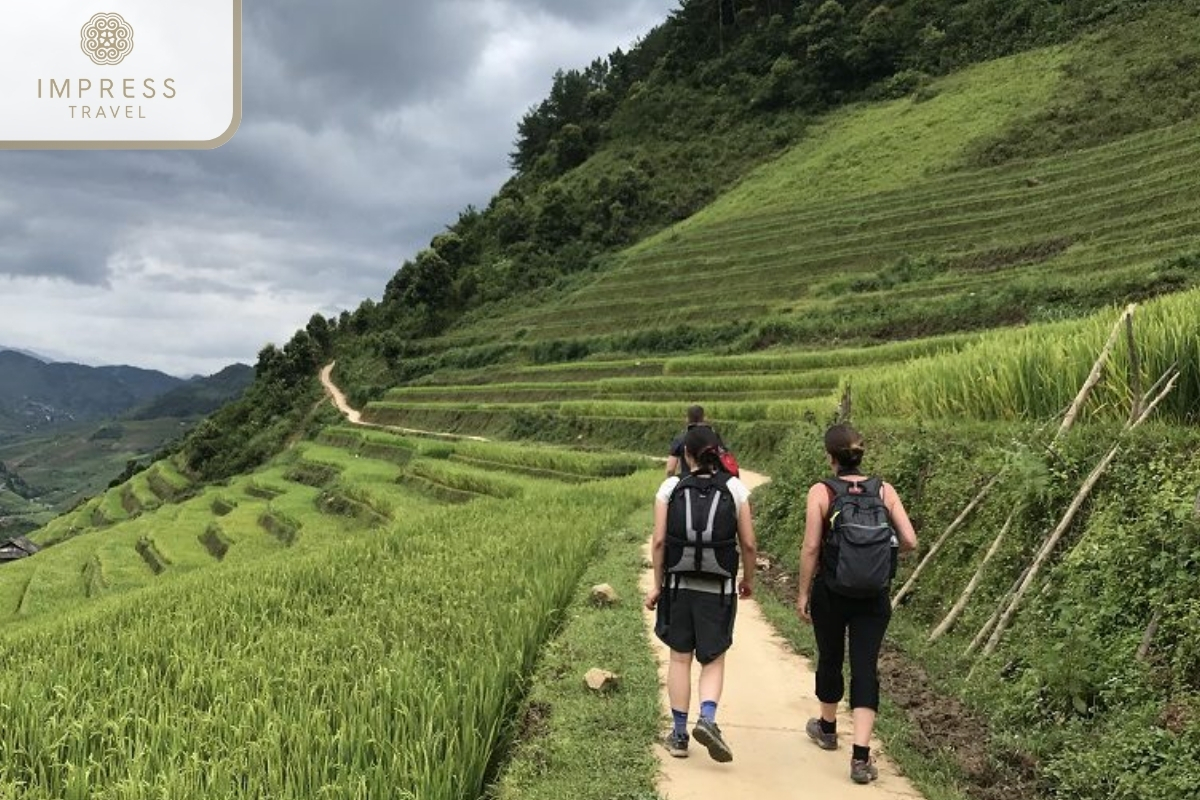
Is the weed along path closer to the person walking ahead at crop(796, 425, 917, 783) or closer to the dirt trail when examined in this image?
the person walking ahead at crop(796, 425, 917, 783)

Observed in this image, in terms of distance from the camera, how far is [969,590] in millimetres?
5547

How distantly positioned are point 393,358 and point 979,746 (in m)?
45.8

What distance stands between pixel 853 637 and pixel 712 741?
94 cm

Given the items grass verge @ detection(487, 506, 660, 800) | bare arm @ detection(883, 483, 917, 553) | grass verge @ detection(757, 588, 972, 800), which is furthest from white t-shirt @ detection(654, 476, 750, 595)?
grass verge @ detection(757, 588, 972, 800)

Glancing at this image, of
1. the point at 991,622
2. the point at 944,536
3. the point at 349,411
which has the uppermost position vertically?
the point at 349,411

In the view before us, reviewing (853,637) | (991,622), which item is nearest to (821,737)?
(853,637)

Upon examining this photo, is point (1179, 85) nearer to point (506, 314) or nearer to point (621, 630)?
point (506, 314)

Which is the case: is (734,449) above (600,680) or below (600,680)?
above

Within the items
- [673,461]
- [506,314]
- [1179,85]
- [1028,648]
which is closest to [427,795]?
[1028,648]

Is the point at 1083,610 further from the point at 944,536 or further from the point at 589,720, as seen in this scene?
the point at 589,720

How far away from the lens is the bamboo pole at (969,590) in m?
5.52

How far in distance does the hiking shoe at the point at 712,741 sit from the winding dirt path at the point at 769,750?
0.10m

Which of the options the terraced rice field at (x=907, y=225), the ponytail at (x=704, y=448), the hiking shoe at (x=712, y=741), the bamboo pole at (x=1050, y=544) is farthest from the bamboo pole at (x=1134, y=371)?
the terraced rice field at (x=907, y=225)

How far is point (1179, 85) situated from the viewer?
103 ft
